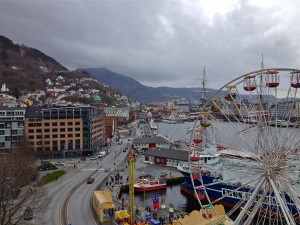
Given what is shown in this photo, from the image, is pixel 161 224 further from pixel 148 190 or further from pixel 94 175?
pixel 94 175

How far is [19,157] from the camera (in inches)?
1556

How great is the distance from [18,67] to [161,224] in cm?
19168

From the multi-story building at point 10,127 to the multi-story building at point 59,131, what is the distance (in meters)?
1.09

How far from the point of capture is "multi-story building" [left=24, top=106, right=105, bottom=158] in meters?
59.3

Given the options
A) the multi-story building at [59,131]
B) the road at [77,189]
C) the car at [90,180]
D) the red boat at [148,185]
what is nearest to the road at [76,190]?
the road at [77,189]

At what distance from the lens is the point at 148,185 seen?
1651 inches

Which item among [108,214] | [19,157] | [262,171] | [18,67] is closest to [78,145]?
[19,157]

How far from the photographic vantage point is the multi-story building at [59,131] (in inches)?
2336

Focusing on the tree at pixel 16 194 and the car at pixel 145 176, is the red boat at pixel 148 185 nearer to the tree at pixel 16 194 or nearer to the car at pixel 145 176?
the car at pixel 145 176

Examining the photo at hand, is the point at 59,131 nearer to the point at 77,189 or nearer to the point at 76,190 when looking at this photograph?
the point at 77,189

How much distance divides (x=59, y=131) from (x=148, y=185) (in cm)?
2549

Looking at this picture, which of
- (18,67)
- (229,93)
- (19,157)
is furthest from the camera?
(18,67)

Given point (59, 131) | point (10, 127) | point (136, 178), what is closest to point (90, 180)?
point (136, 178)

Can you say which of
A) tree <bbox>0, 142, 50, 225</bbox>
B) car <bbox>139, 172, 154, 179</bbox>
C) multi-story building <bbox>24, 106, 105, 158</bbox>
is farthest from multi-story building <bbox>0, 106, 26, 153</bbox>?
car <bbox>139, 172, 154, 179</bbox>
